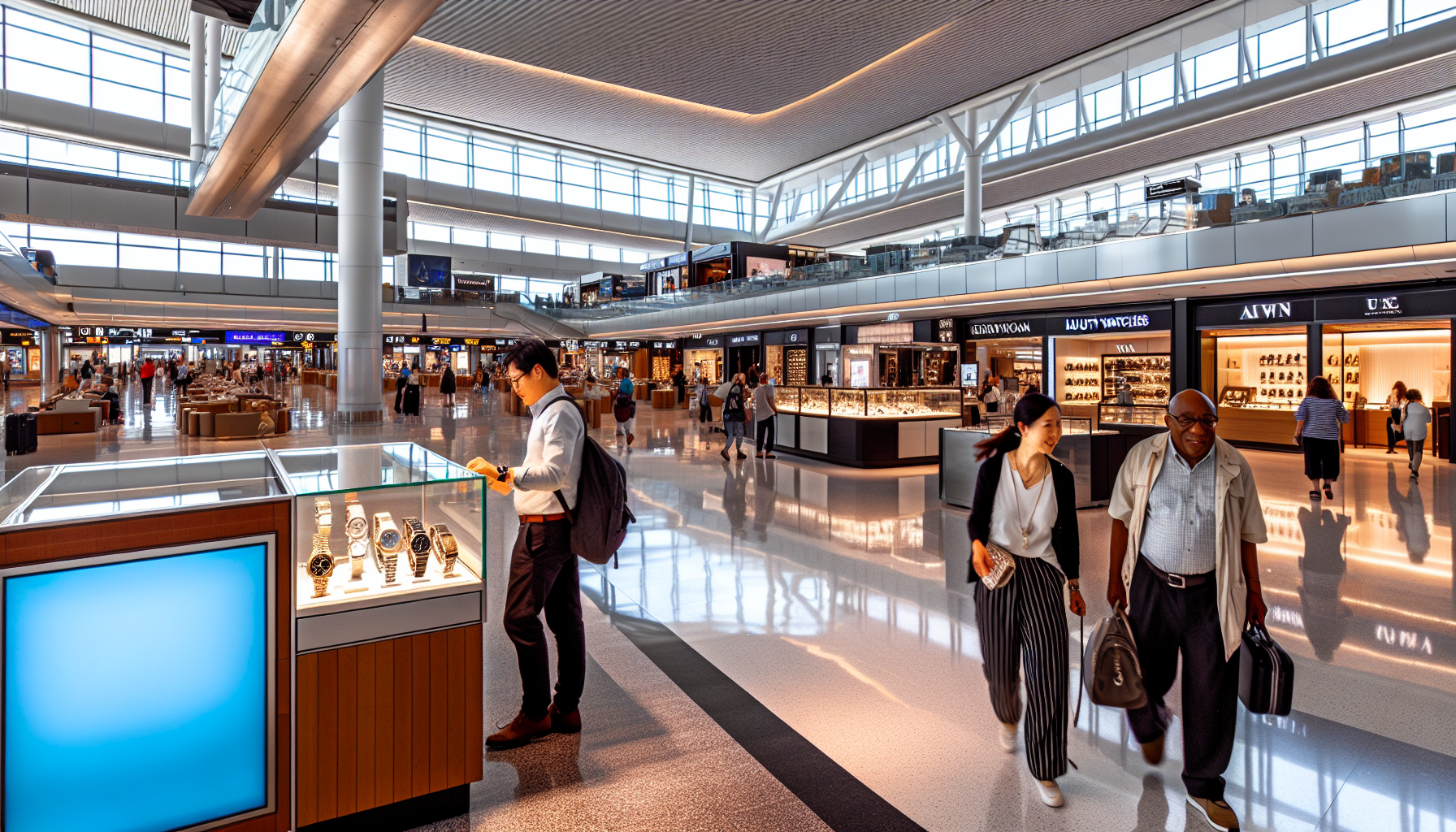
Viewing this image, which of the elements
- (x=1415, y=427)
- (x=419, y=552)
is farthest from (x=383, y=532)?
(x=1415, y=427)

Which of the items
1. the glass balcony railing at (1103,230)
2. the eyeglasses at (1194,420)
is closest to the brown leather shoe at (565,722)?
the eyeglasses at (1194,420)

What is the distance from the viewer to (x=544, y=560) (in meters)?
3.12

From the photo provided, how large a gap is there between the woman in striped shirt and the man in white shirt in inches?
396

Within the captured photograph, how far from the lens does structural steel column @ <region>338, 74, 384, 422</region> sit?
57.9 ft

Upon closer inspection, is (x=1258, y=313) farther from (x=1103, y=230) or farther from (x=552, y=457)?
(x=552, y=457)

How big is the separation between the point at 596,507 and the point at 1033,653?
5.92 ft

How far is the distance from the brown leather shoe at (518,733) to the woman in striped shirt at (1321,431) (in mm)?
10213

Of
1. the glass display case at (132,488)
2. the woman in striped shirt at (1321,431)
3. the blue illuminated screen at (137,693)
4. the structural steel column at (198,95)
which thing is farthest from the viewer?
the structural steel column at (198,95)

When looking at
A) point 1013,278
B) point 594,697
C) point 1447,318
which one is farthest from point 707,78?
point 594,697

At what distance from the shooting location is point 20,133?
29.2 m

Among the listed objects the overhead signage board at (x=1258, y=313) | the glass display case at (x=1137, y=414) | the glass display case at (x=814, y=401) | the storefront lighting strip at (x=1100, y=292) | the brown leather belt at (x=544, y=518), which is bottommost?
the brown leather belt at (x=544, y=518)

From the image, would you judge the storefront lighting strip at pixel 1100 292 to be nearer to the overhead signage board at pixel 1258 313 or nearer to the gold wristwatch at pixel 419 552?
the overhead signage board at pixel 1258 313

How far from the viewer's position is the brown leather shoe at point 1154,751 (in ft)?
9.97

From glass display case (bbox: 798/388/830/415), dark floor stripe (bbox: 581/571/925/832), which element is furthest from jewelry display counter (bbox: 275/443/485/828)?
glass display case (bbox: 798/388/830/415)
